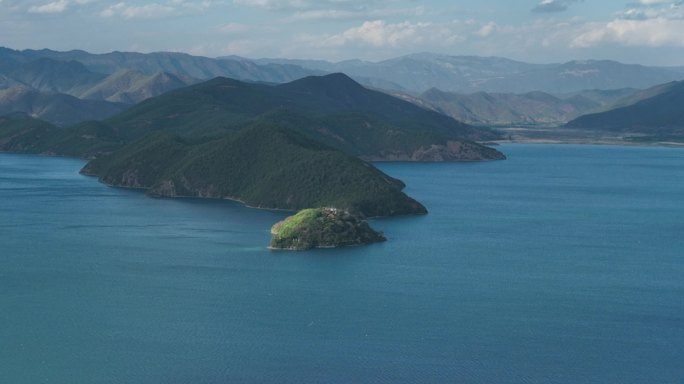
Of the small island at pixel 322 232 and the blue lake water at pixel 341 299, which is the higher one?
the small island at pixel 322 232

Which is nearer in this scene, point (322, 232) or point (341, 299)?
point (341, 299)

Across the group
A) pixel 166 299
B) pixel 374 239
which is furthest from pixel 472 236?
pixel 166 299

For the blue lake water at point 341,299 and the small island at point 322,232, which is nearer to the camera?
the blue lake water at point 341,299

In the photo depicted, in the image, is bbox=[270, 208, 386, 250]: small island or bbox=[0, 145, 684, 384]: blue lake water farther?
bbox=[270, 208, 386, 250]: small island

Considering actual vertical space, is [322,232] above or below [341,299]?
above
